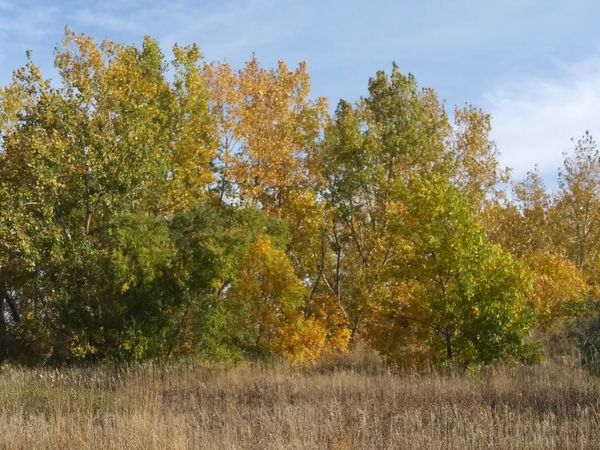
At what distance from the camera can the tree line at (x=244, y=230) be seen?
55.3 ft

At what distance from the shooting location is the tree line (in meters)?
16.8

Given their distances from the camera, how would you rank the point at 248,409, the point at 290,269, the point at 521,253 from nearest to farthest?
the point at 248,409
the point at 290,269
the point at 521,253

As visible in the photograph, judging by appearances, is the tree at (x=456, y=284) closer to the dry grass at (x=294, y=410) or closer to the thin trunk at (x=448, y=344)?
the thin trunk at (x=448, y=344)

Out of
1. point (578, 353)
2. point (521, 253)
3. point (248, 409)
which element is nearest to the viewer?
point (248, 409)


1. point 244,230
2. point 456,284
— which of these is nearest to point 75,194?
point 244,230

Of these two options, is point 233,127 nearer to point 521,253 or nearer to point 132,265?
point 132,265

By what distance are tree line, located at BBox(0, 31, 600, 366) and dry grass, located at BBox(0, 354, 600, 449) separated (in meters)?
2.38

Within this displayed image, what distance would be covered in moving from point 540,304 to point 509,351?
155 inches

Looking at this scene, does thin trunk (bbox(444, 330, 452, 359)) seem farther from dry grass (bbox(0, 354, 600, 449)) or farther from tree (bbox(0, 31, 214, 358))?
tree (bbox(0, 31, 214, 358))

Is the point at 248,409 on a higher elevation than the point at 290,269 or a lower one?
lower

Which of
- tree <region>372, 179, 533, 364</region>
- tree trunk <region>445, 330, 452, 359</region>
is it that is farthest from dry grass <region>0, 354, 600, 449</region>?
tree trunk <region>445, 330, 452, 359</region>

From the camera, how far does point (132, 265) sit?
1888 centimetres

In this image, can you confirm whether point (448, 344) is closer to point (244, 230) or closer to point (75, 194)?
point (244, 230)

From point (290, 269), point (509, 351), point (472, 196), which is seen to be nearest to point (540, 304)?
point (509, 351)
